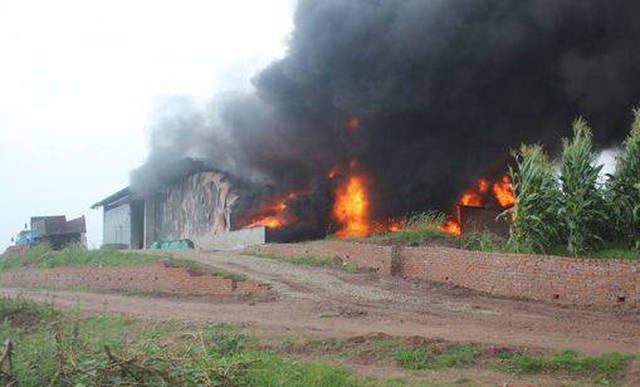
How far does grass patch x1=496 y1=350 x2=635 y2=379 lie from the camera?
25.2 feet

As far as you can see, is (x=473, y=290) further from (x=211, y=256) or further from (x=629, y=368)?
(x=211, y=256)

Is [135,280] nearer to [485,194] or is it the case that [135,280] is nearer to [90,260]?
[90,260]

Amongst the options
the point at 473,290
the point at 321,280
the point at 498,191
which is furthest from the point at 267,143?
the point at 473,290

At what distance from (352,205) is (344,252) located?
832cm

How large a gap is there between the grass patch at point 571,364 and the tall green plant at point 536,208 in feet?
18.9

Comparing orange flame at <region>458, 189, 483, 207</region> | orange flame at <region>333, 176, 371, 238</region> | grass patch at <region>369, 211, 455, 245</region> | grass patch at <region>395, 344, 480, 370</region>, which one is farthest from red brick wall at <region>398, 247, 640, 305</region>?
orange flame at <region>458, 189, 483, 207</region>

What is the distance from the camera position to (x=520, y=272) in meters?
13.4

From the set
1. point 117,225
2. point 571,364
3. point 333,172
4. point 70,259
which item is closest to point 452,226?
point 333,172

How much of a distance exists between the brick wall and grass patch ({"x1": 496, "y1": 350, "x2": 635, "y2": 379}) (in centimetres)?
414

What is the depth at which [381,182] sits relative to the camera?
27297mm

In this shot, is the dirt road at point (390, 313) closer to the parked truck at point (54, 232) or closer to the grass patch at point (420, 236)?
the grass patch at point (420, 236)

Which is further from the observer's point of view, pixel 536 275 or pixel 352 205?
pixel 352 205

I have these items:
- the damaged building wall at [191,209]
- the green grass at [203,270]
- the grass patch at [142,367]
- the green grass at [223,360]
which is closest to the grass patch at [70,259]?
the green grass at [203,270]

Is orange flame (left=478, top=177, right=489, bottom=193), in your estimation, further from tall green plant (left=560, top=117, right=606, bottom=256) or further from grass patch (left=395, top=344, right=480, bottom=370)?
grass patch (left=395, top=344, right=480, bottom=370)
